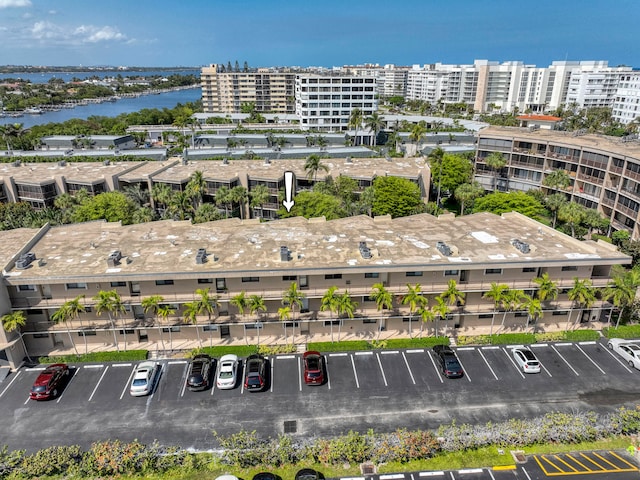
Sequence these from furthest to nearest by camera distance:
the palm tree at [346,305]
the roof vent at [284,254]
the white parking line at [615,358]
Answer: the roof vent at [284,254]
the white parking line at [615,358]
the palm tree at [346,305]

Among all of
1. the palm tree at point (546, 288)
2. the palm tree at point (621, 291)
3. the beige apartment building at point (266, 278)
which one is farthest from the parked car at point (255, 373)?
the palm tree at point (621, 291)

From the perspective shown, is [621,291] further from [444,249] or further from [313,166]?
[313,166]

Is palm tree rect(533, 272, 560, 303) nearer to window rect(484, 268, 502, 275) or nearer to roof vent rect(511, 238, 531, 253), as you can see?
roof vent rect(511, 238, 531, 253)

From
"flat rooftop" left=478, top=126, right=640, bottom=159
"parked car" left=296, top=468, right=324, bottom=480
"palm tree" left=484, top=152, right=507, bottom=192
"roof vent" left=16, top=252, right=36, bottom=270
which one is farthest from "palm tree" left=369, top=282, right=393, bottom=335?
"flat rooftop" left=478, top=126, right=640, bottom=159

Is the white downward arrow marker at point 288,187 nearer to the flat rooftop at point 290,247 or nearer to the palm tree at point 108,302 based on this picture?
the flat rooftop at point 290,247

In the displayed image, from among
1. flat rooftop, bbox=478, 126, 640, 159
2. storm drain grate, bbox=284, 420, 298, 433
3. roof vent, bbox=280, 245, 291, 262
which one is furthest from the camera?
flat rooftop, bbox=478, 126, 640, 159

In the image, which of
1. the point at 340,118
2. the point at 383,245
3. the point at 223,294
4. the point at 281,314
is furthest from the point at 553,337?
the point at 340,118

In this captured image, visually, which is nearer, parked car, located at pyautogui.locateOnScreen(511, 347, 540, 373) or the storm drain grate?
the storm drain grate

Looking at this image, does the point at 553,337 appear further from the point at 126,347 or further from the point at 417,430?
the point at 126,347
